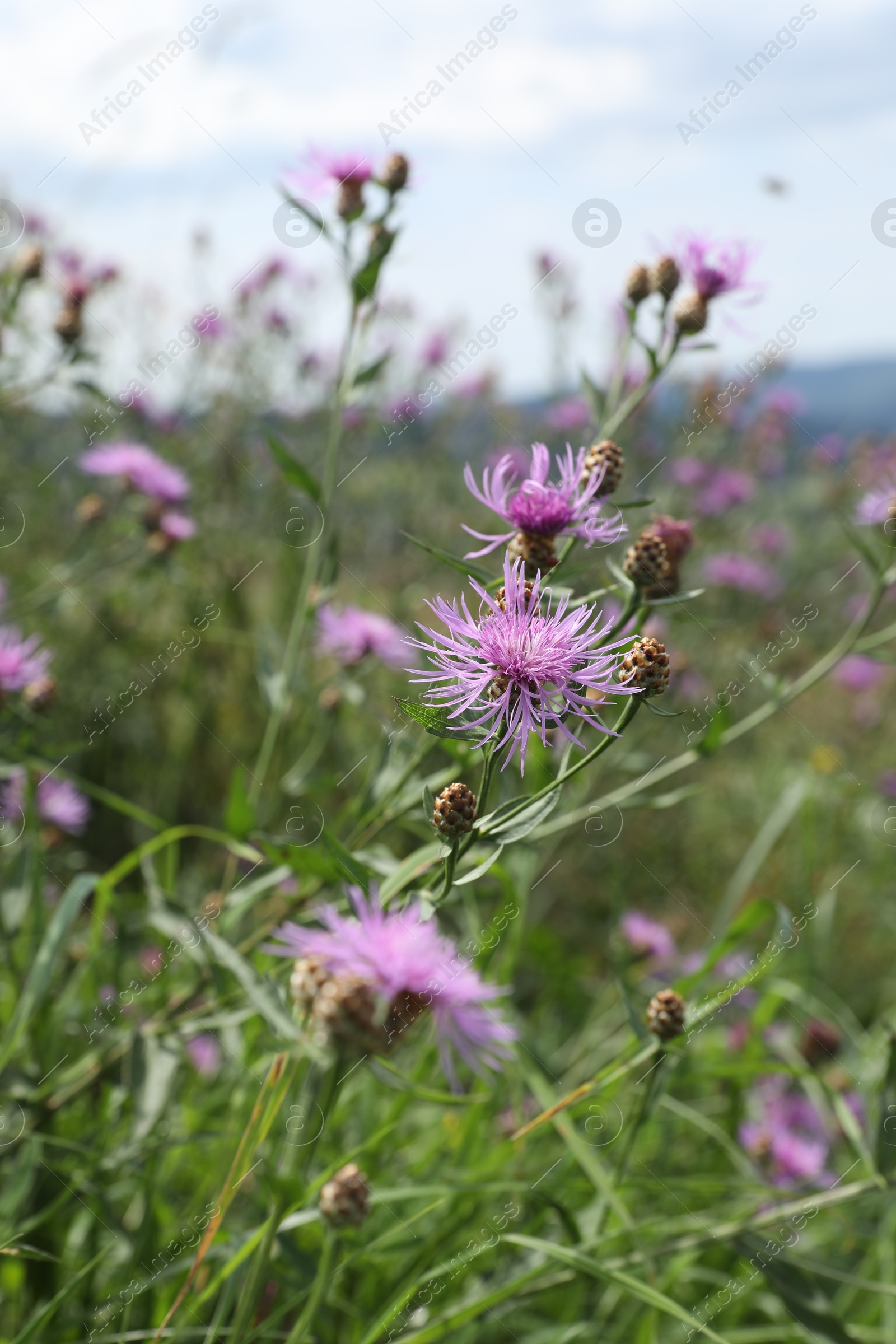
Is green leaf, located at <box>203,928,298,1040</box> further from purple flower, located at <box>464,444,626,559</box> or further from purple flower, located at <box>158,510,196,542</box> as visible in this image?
purple flower, located at <box>158,510,196,542</box>

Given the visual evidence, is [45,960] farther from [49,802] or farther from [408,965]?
[49,802]

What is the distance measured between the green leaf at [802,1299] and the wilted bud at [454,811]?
94 centimetres

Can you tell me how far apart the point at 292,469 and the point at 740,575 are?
2.77 m

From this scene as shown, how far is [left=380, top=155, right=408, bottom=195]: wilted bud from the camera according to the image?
174cm

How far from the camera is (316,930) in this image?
4.71ft

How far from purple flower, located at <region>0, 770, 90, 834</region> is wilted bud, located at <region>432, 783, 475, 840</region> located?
4.04ft

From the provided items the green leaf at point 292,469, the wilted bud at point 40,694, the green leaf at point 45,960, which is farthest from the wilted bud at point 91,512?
the green leaf at point 45,960

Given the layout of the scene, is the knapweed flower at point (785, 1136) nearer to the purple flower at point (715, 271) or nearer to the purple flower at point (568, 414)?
the purple flower at point (715, 271)

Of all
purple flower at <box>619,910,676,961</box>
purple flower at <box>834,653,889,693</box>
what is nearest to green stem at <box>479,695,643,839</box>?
purple flower at <box>619,910,676,961</box>

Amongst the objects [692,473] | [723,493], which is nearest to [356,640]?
[692,473]

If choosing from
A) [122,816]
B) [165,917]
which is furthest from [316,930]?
[122,816]

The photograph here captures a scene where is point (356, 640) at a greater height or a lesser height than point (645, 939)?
greater

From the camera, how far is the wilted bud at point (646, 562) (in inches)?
45.9

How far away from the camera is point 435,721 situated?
3.06 feet
